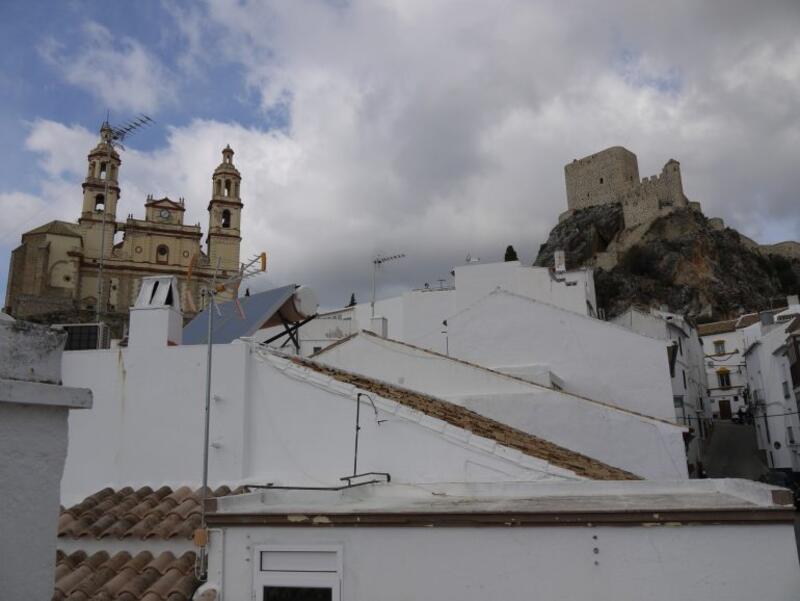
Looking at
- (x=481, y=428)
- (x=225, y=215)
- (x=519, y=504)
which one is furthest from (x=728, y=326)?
(x=519, y=504)

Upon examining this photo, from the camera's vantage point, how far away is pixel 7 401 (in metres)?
2.90

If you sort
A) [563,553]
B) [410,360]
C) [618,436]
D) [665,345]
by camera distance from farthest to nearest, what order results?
[665,345], [410,360], [618,436], [563,553]

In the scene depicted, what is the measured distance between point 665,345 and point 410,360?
24.9ft

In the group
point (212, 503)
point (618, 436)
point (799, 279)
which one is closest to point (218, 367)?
point (212, 503)

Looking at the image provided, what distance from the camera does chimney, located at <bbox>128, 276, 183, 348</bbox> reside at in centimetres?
957

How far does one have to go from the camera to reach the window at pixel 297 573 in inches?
220

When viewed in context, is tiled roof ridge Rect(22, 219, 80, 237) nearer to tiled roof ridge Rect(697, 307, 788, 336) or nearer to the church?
the church

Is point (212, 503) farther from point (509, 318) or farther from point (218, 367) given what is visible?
point (509, 318)

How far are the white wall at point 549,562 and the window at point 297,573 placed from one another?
6 cm

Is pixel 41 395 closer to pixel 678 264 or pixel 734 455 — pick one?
pixel 734 455

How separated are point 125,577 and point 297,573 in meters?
2.30

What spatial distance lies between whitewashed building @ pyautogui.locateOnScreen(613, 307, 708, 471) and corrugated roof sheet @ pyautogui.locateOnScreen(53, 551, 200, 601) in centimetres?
2294

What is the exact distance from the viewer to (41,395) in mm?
3002

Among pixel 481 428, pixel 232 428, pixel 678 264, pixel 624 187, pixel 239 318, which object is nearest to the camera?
pixel 232 428
